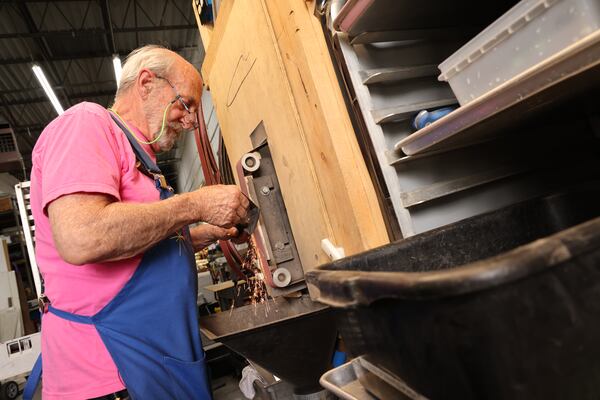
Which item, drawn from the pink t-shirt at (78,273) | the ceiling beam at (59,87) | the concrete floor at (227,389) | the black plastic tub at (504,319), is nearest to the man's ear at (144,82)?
the pink t-shirt at (78,273)

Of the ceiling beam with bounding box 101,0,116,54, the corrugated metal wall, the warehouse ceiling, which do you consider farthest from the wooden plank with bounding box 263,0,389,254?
the corrugated metal wall

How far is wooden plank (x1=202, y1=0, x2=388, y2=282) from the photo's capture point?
1068 millimetres

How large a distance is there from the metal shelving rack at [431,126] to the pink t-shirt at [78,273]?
773 millimetres

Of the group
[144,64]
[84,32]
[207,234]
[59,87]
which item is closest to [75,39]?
[84,32]

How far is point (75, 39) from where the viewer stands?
274 inches

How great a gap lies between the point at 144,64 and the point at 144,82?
0.08m

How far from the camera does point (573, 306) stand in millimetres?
385

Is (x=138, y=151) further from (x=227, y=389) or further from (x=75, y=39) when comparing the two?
(x=75, y=39)

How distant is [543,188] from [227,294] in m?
2.73

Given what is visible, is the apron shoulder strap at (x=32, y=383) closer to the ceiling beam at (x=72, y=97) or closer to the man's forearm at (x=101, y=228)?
the man's forearm at (x=101, y=228)

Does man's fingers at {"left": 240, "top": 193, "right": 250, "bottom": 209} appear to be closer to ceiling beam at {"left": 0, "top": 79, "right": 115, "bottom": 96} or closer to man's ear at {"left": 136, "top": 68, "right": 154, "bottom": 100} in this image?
man's ear at {"left": 136, "top": 68, "right": 154, "bottom": 100}

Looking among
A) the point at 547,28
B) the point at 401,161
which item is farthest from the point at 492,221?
the point at 547,28

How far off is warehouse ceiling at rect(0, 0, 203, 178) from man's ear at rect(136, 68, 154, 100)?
443cm

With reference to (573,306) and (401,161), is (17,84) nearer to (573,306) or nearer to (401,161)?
(401,161)
